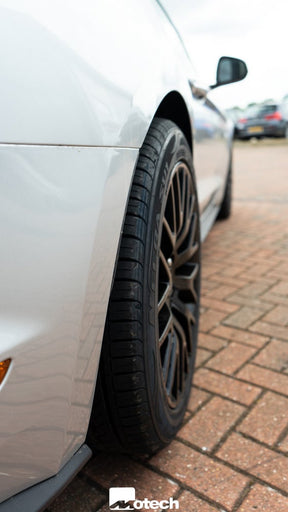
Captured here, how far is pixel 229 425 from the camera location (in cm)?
163

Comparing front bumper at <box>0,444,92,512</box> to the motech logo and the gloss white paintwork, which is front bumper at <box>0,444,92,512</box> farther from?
the motech logo

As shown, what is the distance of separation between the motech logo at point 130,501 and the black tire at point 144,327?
5.1 inches

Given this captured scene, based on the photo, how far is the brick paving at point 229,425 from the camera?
1337 mm

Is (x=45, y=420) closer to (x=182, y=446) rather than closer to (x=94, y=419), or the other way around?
(x=94, y=419)

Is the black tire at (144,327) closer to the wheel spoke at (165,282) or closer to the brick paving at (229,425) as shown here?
the wheel spoke at (165,282)

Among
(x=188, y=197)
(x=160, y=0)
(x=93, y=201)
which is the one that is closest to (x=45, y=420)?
(x=93, y=201)

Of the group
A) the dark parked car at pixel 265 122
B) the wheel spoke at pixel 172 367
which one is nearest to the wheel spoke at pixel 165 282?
the wheel spoke at pixel 172 367

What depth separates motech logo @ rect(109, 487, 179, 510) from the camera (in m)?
1.30

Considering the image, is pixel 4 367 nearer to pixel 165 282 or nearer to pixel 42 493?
pixel 42 493

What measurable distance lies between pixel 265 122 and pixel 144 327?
18.0 m

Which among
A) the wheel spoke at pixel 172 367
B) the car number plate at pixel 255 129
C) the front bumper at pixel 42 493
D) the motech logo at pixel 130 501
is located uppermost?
the car number plate at pixel 255 129

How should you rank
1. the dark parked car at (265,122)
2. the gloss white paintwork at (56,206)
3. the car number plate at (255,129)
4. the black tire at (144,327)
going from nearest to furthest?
the gloss white paintwork at (56,206) < the black tire at (144,327) < the dark parked car at (265,122) < the car number plate at (255,129)

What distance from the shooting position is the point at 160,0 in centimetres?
158

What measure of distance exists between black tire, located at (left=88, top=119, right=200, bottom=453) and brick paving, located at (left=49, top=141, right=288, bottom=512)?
0.40 feet
